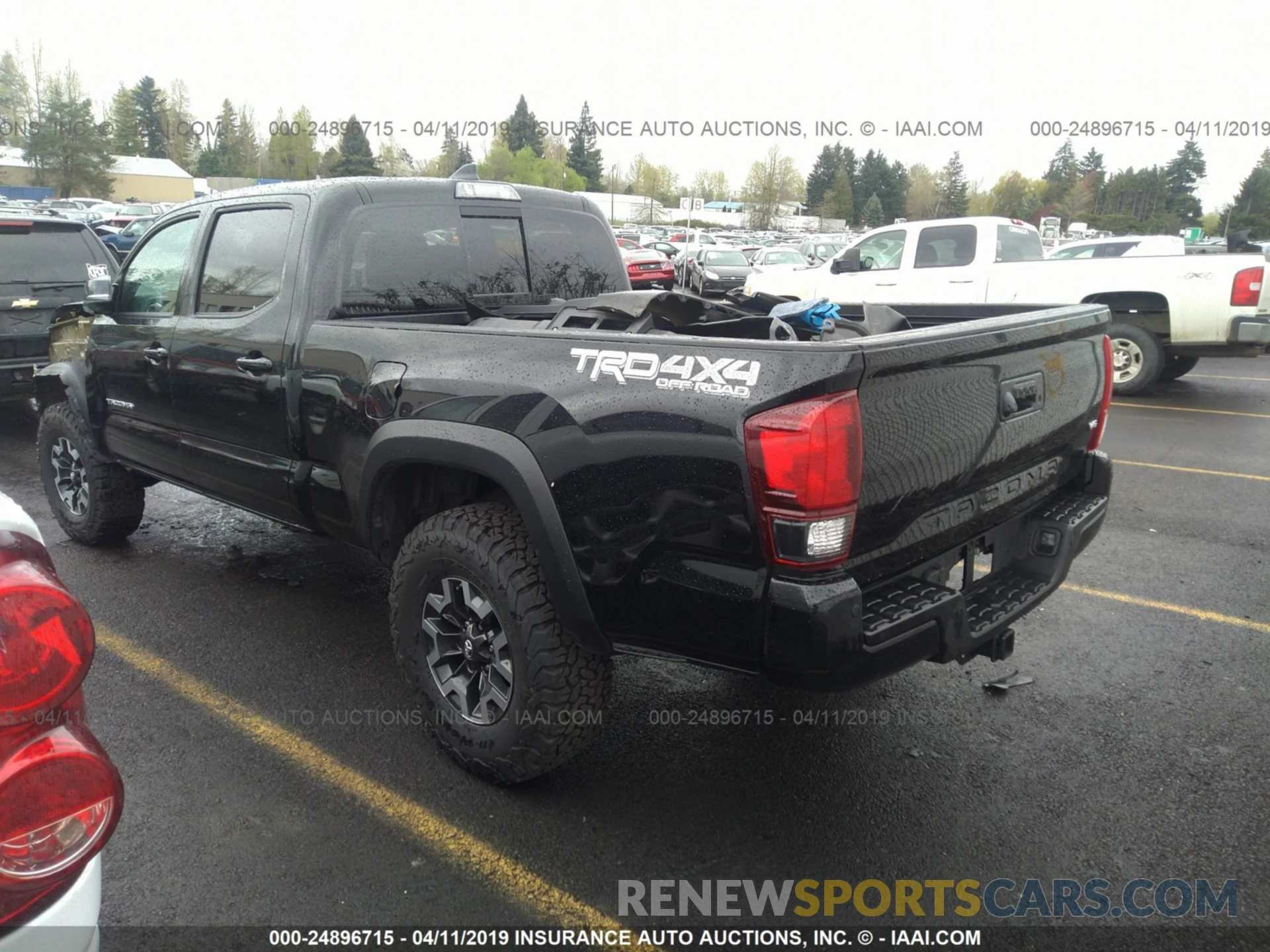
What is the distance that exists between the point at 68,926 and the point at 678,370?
171 centimetres

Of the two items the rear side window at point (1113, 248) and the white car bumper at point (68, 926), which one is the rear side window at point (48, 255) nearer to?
the white car bumper at point (68, 926)

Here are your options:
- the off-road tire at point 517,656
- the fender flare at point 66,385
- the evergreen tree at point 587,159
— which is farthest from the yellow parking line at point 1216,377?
the evergreen tree at point 587,159

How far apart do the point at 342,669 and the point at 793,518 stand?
2366 mm

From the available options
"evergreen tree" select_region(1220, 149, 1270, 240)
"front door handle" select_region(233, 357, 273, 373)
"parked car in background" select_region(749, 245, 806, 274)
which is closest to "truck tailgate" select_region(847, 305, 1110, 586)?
"front door handle" select_region(233, 357, 273, 373)

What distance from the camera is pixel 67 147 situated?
6244 centimetres

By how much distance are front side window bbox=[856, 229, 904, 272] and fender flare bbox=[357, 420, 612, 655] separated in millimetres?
9811

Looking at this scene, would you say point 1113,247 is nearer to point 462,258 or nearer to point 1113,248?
point 1113,248

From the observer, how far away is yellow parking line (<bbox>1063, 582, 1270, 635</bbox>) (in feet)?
13.8

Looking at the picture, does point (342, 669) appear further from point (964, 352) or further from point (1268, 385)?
point (1268, 385)

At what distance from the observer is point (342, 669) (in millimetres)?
3748

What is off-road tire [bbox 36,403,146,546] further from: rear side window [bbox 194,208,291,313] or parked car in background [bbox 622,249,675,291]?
parked car in background [bbox 622,249,675,291]

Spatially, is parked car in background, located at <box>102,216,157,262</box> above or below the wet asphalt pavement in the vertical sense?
above

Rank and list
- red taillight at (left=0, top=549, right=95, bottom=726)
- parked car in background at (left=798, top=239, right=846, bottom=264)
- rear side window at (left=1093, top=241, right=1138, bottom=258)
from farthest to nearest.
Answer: parked car in background at (left=798, top=239, right=846, bottom=264)
rear side window at (left=1093, top=241, right=1138, bottom=258)
red taillight at (left=0, top=549, right=95, bottom=726)

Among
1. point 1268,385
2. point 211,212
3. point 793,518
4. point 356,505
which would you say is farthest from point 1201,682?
point 1268,385
